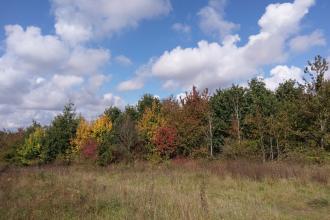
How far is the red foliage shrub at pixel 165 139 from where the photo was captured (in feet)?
131

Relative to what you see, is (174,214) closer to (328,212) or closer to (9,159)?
(328,212)

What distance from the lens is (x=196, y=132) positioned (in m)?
40.4

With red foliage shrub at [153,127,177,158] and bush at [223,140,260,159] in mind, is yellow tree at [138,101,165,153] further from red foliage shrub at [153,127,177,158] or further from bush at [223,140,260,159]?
bush at [223,140,260,159]

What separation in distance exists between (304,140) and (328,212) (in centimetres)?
1816

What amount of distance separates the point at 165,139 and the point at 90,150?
318 inches

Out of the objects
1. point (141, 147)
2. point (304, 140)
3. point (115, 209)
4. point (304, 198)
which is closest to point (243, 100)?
point (141, 147)

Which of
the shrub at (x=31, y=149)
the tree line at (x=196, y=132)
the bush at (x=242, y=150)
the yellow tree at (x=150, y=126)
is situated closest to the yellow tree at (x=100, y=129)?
the tree line at (x=196, y=132)

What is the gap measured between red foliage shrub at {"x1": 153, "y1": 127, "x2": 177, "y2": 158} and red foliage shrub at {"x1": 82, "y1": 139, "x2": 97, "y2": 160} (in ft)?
21.5

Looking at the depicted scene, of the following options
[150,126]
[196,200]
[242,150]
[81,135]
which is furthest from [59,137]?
[196,200]

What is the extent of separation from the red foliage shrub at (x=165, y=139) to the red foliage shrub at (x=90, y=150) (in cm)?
656

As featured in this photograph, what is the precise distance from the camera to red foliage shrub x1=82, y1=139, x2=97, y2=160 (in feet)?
127

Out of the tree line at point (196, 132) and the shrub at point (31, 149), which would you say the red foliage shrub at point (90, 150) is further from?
the shrub at point (31, 149)

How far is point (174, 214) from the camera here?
328 inches

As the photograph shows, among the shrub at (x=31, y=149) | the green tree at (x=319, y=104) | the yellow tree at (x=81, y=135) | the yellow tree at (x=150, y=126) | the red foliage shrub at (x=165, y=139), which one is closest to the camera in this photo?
the green tree at (x=319, y=104)
